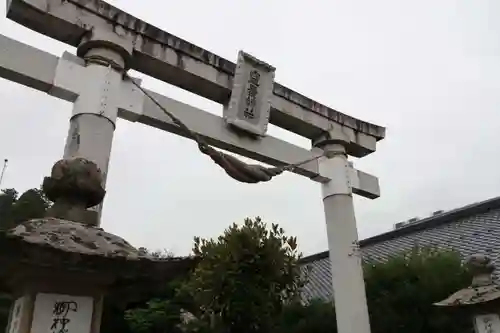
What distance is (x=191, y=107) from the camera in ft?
19.4

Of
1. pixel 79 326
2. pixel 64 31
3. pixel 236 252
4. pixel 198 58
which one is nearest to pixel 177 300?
pixel 236 252

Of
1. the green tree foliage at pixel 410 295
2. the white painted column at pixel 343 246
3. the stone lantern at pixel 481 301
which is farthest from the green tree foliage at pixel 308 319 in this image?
the stone lantern at pixel 481 301

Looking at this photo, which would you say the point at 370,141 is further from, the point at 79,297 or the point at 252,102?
the point at 79,297

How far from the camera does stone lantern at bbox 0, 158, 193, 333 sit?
2016 mm

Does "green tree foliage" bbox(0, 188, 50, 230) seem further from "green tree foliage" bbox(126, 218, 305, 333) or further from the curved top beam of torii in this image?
the curved top beam of torii

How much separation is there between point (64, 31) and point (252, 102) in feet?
8.53

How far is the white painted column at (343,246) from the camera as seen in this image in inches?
247

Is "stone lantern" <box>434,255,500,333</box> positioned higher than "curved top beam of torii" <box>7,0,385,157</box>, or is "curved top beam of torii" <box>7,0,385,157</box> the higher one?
"curved top beam of torii" <box>7,0,385,157</box>

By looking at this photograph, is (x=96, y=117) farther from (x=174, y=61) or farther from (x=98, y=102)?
(x=174, y=61)

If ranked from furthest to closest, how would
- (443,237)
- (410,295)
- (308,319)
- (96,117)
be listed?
1. (443,237)
2. (308,319)
3. (410,295)
4. (96,117)

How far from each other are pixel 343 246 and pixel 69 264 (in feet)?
17.0

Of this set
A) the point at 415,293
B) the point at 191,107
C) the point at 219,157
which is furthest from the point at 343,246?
the point at 191,107

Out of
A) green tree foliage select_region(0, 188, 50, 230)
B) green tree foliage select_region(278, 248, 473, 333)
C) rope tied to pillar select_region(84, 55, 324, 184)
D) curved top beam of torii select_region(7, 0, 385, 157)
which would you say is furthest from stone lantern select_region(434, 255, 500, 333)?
green tree foliage select_region(0, 188, 50, 230)

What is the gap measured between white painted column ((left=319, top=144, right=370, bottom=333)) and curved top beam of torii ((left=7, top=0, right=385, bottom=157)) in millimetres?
559
